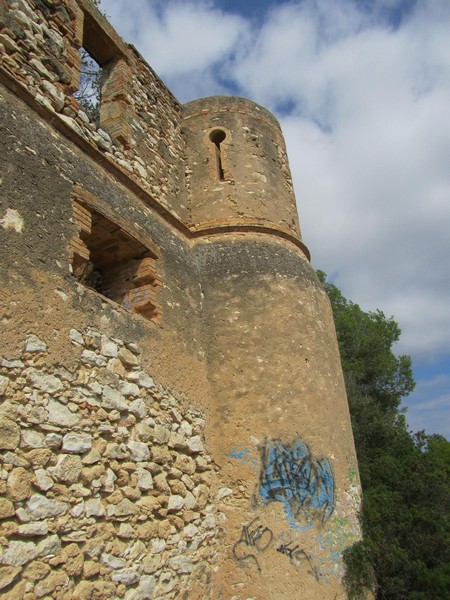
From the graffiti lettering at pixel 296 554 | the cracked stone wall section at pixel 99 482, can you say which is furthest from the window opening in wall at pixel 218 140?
the graffiti lettering at pixel 296 554

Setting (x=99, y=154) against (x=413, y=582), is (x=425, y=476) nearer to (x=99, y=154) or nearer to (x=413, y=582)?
(x=413, y=582)

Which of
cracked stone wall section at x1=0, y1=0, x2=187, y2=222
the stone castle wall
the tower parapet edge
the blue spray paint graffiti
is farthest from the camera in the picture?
the tower parapet edge

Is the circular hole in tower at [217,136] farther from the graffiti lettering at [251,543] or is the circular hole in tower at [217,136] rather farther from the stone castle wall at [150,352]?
the graffiti lettering at [251,543]

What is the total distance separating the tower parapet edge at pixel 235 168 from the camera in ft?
21.8

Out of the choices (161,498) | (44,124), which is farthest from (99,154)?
(161,498)

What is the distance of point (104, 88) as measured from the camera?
243 inches

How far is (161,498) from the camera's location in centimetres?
428

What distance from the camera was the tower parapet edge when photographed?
21.8ft

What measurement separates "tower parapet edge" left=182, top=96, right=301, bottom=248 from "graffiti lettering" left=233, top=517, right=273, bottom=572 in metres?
3.64

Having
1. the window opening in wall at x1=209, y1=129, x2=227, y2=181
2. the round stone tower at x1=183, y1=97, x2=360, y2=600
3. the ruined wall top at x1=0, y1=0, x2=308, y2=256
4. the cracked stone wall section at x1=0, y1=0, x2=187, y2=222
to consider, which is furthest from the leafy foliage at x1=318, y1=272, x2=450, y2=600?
the window opening in wall at x1=209, y1=129, x2=227, y2=181

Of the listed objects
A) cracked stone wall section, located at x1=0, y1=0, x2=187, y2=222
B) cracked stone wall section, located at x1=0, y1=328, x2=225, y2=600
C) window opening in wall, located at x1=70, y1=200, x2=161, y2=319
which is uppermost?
cracked stone wall section, located at x1=0, y1=0, x2=187, y2=222

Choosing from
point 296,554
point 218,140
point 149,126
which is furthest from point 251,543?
point 218,140

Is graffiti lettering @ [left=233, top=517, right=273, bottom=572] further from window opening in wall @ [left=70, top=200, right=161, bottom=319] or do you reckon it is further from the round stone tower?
window opening in wall @ [left=70, top=200, right=161, bottom=319]

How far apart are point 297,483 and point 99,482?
2248mm
